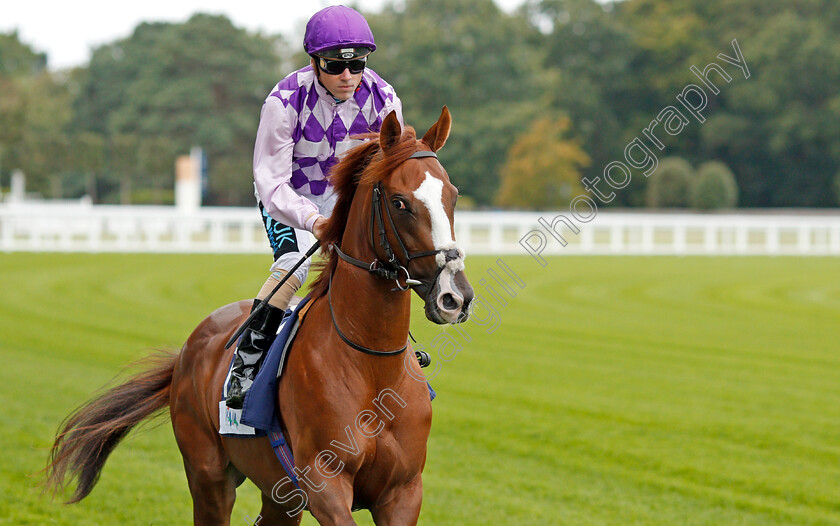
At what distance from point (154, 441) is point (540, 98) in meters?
50.9

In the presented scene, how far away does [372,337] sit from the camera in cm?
341

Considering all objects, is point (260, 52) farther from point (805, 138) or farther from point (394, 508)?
point (394, 508)

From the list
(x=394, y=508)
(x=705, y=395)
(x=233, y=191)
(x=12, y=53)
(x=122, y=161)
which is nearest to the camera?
(x=394, y=508)

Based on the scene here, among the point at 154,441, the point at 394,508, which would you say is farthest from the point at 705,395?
the point at 394,508

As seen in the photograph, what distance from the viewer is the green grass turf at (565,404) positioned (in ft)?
18.8

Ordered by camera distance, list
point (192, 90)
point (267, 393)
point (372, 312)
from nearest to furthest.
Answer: point (372, 312)
point (267, 393)
point (192, 90)

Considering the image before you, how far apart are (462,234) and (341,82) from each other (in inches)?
921

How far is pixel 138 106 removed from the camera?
58438 millimetres

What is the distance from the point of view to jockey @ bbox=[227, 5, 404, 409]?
377cm

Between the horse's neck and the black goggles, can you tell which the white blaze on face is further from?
the black goggles

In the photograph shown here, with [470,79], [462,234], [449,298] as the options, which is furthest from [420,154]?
[470,79]

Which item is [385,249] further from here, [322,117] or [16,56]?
[16,56]

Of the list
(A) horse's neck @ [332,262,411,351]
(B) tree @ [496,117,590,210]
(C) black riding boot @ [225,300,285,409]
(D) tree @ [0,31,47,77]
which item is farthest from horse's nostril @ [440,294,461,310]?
(D) tree @ [0,31,47,77]

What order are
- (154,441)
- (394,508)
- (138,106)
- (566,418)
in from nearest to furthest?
(394,508)
(154,441)
(566,418)
(138,106)
